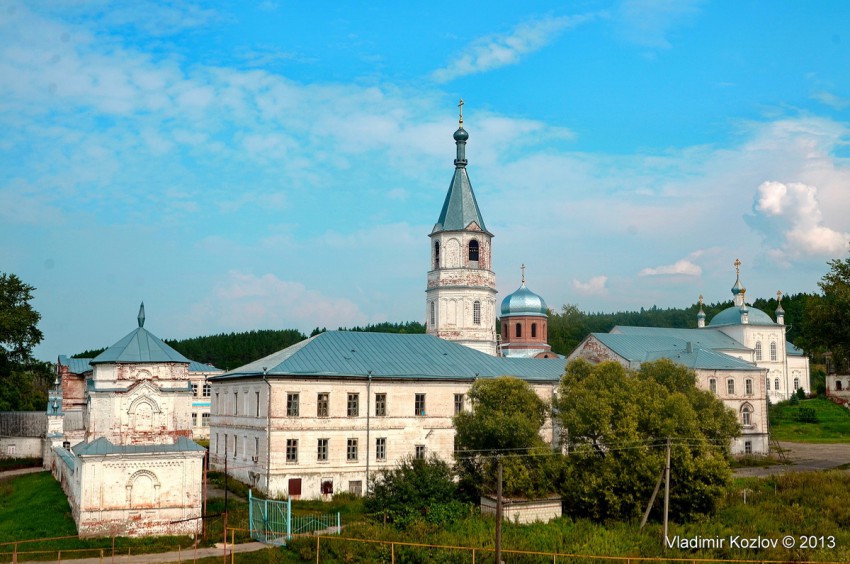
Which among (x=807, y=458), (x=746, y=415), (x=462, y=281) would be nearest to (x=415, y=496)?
(x=462, y=281)

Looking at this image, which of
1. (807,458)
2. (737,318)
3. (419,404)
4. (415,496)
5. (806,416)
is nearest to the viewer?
(415,496)

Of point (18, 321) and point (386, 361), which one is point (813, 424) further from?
point (18, 321)

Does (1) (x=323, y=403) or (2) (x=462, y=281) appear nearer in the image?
(1) (x=323, y=403)

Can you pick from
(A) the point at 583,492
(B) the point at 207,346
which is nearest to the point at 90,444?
(A) the point at 583,492

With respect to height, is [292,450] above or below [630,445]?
below

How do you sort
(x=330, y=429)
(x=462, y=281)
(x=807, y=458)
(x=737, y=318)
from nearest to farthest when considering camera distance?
(x=330, y=429) < (x=807, y=458) < (x=462, y=281) < (x=737, y=318)

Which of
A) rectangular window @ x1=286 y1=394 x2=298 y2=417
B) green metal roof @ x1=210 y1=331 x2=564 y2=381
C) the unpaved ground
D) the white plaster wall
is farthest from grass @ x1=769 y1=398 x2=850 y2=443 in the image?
rectangular window @ x1=286 y1=394 x2=298 y2=417

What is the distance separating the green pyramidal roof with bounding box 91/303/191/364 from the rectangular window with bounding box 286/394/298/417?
831 cm

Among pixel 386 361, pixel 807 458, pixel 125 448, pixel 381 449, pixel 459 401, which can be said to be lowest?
pixel 807 458

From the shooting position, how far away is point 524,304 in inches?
2514

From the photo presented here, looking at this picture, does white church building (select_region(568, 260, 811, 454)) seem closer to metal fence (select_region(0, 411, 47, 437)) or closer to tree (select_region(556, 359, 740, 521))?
tree (select_region(556, 359, 740, 521))

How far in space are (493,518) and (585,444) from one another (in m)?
4.92

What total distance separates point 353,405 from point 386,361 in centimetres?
322

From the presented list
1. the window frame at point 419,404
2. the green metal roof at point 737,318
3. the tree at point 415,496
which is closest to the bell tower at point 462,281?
the window frame at point 419,404
